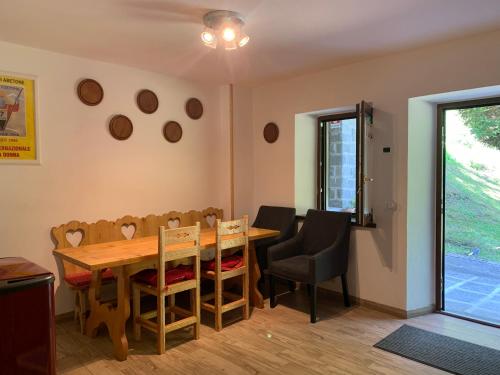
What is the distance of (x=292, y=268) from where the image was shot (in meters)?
3.56

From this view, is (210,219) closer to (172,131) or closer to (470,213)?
(172,131)

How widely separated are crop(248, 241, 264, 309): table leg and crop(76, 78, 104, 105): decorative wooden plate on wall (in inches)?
76.8

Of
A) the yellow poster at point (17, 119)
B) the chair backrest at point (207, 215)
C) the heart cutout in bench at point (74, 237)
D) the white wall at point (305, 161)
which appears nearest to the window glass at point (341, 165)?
the white wall at point (305, 161)

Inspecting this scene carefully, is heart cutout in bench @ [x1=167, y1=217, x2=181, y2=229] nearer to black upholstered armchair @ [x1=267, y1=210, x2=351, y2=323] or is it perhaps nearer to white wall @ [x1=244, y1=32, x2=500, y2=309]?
black upholstered armchair @ [x1=267, y1=210, x2=351, y2=323]

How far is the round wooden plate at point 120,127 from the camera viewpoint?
374 cm

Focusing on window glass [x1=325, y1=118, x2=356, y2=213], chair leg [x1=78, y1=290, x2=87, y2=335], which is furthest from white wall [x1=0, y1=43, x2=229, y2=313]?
window glass [x1=325, y1=118, x2=356, y2=213]

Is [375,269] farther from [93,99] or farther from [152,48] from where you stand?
[93,99]

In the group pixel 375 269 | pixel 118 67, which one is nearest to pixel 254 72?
pixel 118 67

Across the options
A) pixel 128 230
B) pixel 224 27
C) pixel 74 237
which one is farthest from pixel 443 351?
pixel 74 237

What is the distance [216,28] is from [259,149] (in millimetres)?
2204

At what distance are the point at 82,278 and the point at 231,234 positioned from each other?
49.6 inches

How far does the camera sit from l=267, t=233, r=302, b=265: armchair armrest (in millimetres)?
3781

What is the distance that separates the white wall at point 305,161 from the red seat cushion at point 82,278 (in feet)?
6.88

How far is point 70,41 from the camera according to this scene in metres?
3.12
